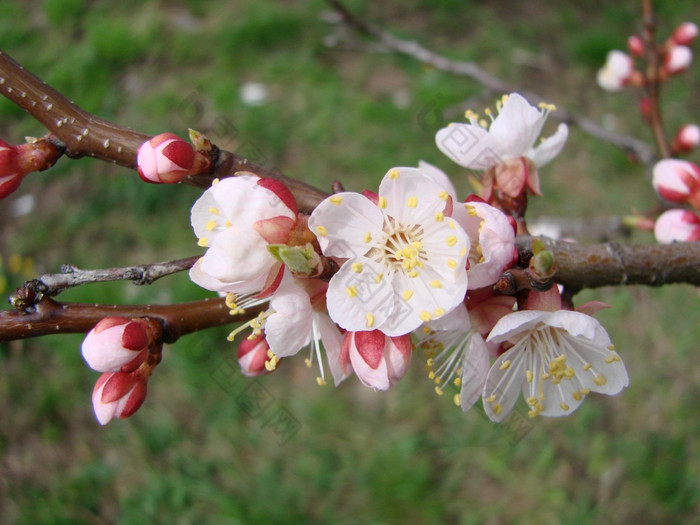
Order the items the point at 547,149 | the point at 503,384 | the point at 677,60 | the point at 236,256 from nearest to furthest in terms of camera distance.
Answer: the point at 236,256 → the point at 503,384 → the point at 547,149 → the point at 677,60

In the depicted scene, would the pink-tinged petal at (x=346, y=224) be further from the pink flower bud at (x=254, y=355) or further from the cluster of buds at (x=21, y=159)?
the cluster of buds at (x=21, y=159)

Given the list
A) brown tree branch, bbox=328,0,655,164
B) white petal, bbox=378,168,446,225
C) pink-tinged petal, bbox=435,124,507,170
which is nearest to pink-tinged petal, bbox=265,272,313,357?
white petal, bbox=378,168,446,225

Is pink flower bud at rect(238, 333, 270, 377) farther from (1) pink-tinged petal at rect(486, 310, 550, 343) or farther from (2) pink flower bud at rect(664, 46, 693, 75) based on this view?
(2) pink flower bud at rect(664, 46, 693, 75)

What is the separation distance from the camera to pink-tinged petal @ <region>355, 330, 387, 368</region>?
36.8 inches

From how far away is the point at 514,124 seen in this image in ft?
3.85

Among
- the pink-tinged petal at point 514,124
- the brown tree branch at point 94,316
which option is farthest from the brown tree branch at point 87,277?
the pink-tinged petal at point 514,124

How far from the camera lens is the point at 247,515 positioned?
260 centimetres

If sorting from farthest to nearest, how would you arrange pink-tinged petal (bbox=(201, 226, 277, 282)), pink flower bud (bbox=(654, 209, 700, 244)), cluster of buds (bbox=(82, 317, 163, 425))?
pink flower bud (bbox=(654, 209, 700, 244)) < cluster of buds (bbox=(82, 317, 163, 425)) < pink-tinged petal (bbox=(201, 226, 277, 282))

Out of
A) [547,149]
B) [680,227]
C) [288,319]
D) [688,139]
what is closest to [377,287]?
[288,319]

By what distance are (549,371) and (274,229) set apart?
628mm

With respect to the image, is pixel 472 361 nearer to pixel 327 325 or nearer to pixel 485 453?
pixel 327 325

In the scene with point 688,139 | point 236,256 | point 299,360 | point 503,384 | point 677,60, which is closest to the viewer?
point 236,256

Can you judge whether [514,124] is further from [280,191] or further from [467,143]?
[280,191]

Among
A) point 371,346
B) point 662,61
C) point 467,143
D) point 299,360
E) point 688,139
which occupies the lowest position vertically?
point 299,360
